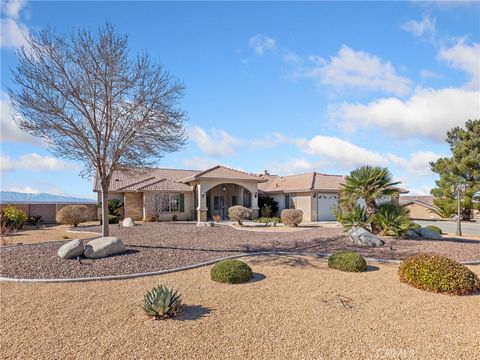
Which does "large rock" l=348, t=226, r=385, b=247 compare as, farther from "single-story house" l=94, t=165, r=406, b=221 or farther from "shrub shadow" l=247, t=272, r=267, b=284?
"single-story house" l=94, t=165, r=406, b=221

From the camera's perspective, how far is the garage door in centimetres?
3063

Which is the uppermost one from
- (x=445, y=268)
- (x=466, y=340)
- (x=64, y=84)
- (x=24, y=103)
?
(x=64, y=84)

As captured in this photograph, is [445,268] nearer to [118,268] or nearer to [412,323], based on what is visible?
[412,323]

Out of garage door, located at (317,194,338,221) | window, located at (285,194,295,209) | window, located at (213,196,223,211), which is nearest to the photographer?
garage door, located at (317,194,338,221)

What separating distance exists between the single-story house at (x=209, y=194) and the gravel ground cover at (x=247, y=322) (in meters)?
19.1

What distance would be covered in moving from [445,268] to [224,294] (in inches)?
224

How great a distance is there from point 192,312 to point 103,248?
5.95 meters

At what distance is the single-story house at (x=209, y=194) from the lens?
28172mm

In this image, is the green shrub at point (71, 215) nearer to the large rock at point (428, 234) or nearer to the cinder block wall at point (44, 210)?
the cinder block wall at point (44, 210)

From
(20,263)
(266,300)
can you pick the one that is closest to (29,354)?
(266,300)

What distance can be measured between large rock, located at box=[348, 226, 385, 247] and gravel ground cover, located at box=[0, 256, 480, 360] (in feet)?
15.4

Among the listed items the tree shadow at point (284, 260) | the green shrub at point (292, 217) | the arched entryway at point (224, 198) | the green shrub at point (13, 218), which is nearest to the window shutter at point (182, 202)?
the arched entryway at point (224, 198)

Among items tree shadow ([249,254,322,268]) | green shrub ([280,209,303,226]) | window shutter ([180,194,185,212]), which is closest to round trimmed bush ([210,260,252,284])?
tree shadow ([249,254,322,268])

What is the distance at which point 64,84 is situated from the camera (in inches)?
484
